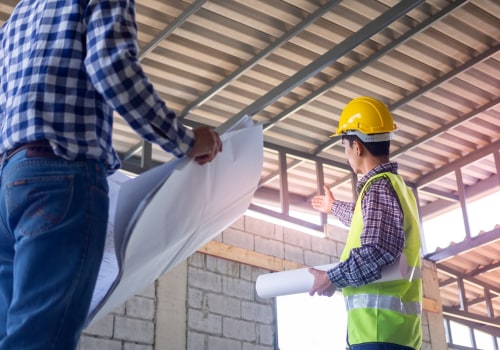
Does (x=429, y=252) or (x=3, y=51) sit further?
(x=429, y=252)

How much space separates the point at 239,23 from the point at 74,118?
5.37m

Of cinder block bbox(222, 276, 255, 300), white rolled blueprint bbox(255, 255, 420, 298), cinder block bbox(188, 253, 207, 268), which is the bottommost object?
white rolled blueprint bbox(255, 255, 420, 298)

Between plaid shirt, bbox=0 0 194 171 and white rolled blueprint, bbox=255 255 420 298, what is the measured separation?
3.93 ft

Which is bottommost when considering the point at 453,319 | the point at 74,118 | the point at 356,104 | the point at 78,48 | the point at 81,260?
the point at 81,260

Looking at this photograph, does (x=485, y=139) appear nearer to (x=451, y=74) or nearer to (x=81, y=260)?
(x=451, y=74)

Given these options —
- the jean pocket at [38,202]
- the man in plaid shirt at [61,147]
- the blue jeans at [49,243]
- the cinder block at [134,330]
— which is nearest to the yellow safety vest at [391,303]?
the man in plaid shirt at [61,147]

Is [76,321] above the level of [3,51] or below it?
below

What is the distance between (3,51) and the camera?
6.96 feet

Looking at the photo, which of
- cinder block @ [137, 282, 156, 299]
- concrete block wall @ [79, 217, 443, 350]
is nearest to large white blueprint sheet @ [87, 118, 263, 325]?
concrete block wall @ [79, 217, 443, 350]

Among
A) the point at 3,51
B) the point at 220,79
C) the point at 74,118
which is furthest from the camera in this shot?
the point at 220,79

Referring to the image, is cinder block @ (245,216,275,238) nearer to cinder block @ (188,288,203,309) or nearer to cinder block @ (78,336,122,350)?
cinder block @ (188,288,203,309)

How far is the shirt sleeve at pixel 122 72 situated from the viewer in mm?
1854

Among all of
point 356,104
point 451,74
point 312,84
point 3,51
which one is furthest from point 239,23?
point 3,51

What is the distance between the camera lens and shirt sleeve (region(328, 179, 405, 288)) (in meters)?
2.81
